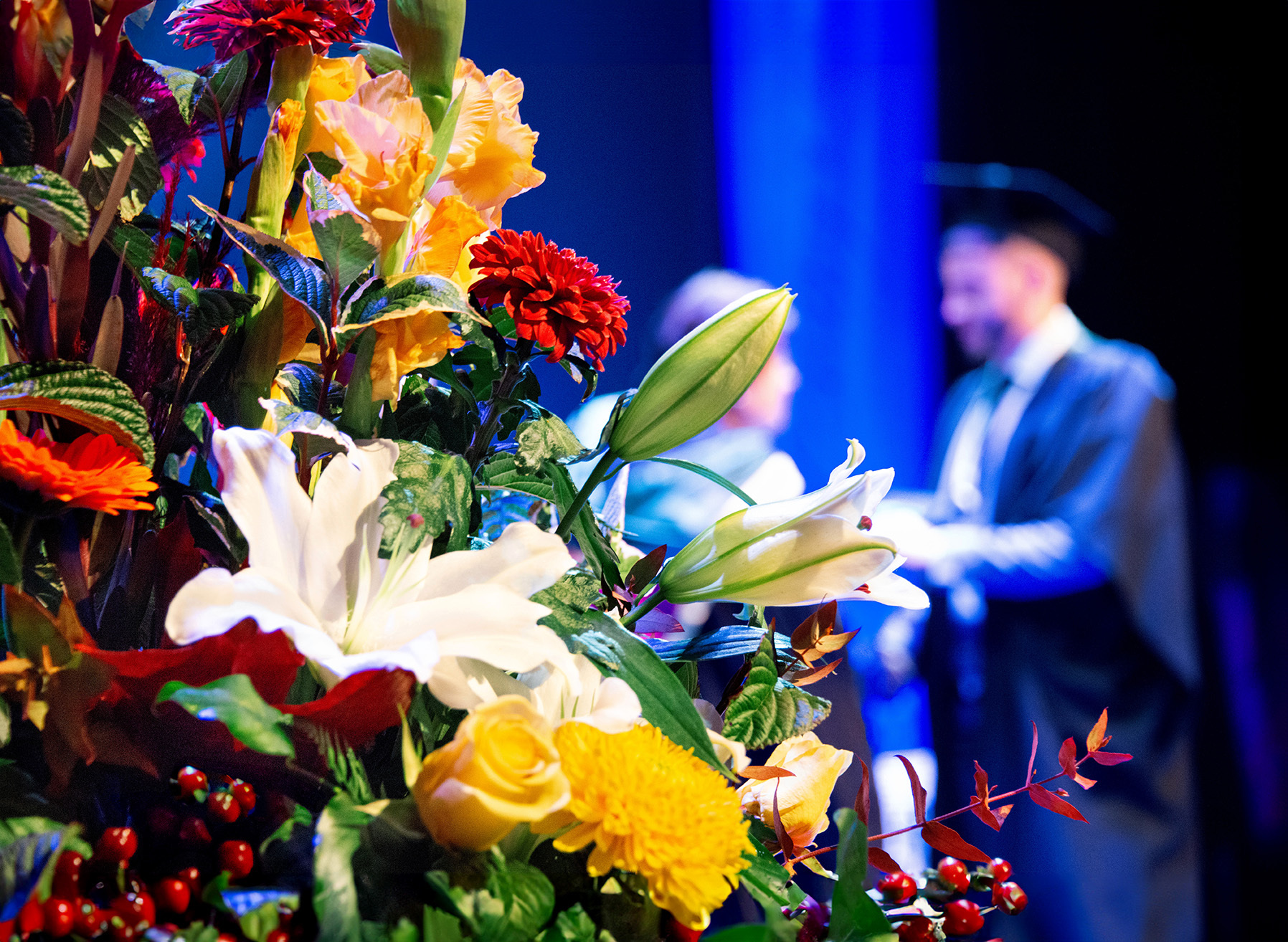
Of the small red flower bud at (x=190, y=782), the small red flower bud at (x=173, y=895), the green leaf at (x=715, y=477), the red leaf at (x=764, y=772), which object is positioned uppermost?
the green leaf at (x=715, y=477)

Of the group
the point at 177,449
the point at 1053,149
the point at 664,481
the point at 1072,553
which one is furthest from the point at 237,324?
the point at 1053,149

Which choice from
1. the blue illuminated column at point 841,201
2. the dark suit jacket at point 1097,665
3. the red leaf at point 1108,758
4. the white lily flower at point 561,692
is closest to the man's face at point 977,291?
the blue illuminated column at point 841,201

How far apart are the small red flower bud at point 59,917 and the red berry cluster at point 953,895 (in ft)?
0.53

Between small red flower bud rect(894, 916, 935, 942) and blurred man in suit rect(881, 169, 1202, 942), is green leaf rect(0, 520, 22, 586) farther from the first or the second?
blurred man in suit rect(881, 169, 1202, 942)

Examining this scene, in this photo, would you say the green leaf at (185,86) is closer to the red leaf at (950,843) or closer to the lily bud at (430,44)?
the lily bud at (430,44)

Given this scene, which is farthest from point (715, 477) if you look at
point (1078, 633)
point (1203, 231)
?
point (1203, 231)

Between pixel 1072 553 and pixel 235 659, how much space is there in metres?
1.78

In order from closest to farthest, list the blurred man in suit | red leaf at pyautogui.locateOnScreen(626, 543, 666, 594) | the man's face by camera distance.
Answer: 1. red leaf at pyautogui.locateOnScreen(626, 543, 666, 594)
2. the blurred man in suit
3. the man's face

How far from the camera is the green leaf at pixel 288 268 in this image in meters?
0.20

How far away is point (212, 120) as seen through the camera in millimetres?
237

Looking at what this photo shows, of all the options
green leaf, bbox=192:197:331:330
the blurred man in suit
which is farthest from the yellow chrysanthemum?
the blurred man in suit

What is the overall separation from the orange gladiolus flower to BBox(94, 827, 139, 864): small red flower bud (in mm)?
168

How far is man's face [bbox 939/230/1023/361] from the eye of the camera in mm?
1871

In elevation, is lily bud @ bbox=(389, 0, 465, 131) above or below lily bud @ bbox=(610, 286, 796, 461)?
above
